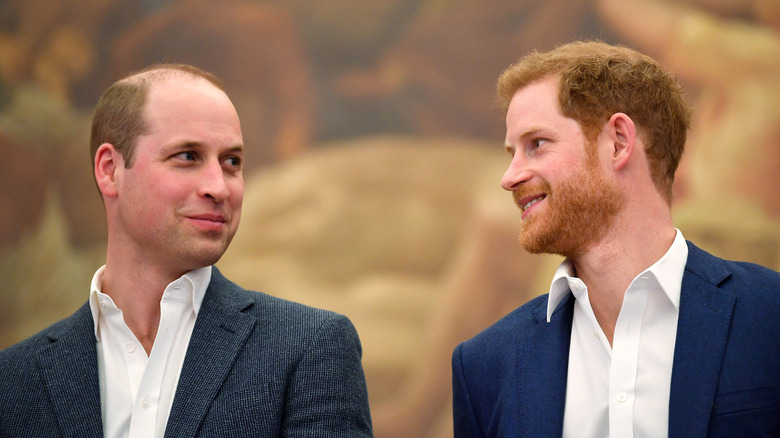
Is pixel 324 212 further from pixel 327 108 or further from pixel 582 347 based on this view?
pixel 582 347

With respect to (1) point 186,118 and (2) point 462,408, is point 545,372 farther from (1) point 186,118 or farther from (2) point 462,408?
(1) point 186,118

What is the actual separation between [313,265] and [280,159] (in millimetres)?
1050

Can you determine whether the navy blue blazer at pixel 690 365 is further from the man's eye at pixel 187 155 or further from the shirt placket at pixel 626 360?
the man's eye at pixel 187 155

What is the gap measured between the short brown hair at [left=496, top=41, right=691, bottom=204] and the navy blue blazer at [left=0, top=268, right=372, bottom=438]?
107cm

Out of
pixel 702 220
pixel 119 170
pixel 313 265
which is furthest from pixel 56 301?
pixel 702 220

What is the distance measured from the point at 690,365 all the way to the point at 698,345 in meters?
0.07

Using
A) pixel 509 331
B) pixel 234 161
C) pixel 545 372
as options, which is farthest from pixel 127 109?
pixel 545 372

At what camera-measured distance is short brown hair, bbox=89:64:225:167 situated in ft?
8.85

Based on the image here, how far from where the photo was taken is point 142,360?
2.54 meters

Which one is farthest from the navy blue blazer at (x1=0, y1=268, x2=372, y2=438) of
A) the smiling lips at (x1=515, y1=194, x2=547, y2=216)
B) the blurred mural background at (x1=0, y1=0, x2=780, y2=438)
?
the blurred mural background at (x1=0, y1=0, x2=780, y2=438)

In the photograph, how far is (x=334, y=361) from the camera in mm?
2508

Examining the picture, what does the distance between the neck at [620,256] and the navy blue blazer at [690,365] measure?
4.6 inches

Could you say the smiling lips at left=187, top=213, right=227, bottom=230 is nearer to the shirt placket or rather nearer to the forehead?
the forehead

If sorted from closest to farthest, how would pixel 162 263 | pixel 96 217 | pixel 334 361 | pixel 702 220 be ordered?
pixel 334 361
pixel 162 263
pixel 702 220
pixel 96 217
